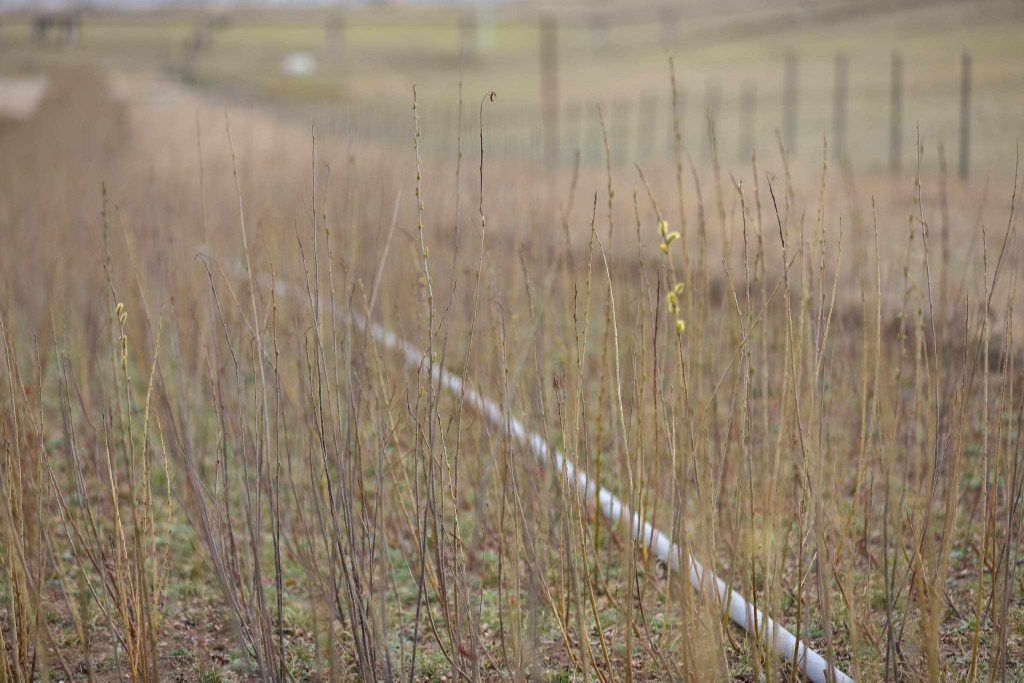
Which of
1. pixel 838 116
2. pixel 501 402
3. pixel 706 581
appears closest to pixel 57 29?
pixel 838 116

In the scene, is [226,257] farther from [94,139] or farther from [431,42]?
[431,42]

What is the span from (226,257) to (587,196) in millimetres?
3287

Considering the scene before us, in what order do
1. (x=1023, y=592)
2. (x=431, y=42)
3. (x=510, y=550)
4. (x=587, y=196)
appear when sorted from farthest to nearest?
(x=431, y=42)
(x=587, y=196)
(x=1023, y=592)
(x=510, y=550)

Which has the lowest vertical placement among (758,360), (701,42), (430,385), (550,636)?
(550,636)

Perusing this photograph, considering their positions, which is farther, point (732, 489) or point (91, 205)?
point (91, 205)

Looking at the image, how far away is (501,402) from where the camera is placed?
152 cm

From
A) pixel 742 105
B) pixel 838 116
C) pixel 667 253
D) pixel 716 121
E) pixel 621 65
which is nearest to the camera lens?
pixel 667 253

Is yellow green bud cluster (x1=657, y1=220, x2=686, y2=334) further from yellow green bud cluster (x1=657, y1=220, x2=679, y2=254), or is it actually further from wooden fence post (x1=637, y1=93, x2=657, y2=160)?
wooden fence post (x1=637, y1=93, x2=657, y2=160)

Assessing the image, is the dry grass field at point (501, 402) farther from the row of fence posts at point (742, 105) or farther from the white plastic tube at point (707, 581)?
the row of fence posts at point (742, 105)

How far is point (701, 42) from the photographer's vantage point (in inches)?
824

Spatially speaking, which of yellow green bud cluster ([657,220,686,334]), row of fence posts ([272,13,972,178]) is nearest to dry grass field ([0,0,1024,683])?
yellow green bud cluster ([657,220,686,334])

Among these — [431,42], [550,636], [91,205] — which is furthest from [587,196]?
[431,42]

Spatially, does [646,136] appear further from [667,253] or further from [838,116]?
[667,253]

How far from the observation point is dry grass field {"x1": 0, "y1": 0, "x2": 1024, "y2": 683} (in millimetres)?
1506
